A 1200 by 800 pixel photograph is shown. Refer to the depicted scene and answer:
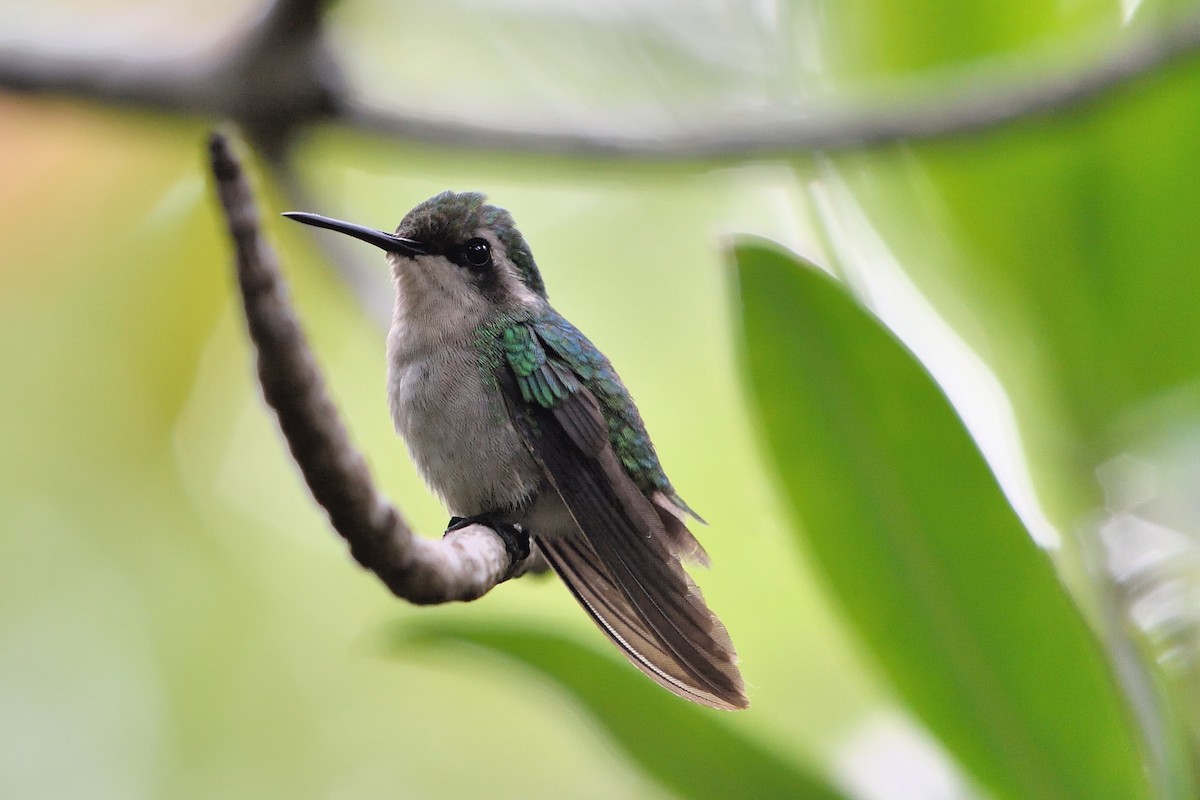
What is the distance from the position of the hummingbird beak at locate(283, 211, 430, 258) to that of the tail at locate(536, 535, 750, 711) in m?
0.78

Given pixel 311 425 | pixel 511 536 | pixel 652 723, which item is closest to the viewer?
pixel 311 425

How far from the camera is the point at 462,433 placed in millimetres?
2859

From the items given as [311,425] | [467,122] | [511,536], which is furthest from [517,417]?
[311,425]

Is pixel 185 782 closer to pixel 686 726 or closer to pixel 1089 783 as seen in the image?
pixel 686 726

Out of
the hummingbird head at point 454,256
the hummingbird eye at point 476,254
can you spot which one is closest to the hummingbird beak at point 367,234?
the hummingbird head at point 454,256

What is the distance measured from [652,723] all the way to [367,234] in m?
1.17

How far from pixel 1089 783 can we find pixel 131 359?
572 centimetres

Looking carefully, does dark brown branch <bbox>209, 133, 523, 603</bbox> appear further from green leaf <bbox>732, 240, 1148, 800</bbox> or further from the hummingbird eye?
Result: the hummingbird eye

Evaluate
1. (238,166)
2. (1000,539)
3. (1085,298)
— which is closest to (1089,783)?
(1000,539)

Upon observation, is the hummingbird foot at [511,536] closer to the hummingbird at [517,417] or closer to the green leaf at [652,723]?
the hummingbird at [517,417]

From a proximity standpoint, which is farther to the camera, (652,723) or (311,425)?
(652,723)

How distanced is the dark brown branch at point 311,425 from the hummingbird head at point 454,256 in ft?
4.44

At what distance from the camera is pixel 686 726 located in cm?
219

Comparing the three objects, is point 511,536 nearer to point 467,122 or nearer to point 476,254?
point 476,254
